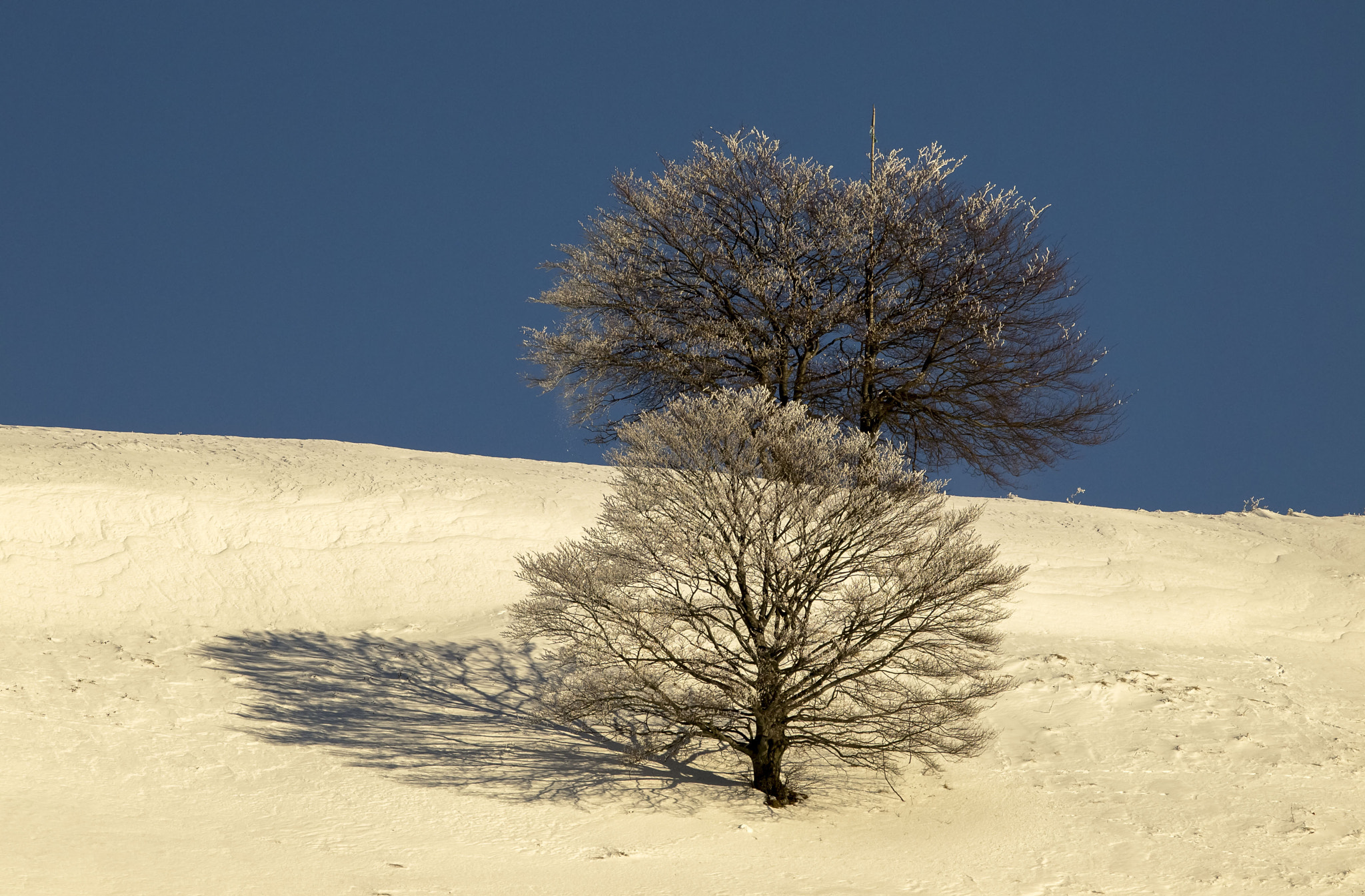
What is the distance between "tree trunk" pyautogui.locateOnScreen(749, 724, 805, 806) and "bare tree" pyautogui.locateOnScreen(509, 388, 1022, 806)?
2 cm

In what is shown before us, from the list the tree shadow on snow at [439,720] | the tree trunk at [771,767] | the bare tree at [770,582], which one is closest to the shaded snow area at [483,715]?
the tree shadow on snow at [439,720]

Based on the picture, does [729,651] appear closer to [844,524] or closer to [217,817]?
[844,524]

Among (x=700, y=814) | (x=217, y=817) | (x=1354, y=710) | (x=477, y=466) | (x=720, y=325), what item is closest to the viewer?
(x=217, y=817)

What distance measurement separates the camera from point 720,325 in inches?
819

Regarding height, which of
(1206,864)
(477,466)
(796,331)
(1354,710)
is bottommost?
(1206,864)

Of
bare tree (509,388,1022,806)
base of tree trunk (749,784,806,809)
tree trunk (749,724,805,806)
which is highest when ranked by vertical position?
bare tree (509,388,1022,806)

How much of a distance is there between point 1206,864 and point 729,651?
5.11m

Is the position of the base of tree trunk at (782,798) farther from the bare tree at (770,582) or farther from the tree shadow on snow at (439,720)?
the tree shadow on snow at (439,720)

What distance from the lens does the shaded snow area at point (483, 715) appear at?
35.9ft

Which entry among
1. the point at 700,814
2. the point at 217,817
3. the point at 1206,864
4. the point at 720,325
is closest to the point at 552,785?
the point at 700,814

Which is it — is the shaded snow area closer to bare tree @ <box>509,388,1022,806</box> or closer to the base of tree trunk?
the base of tree trunk

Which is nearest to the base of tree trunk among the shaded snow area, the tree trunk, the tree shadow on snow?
the tree trunk

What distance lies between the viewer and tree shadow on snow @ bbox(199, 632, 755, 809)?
1302cm

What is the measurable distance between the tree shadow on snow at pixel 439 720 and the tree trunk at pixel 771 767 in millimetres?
261
